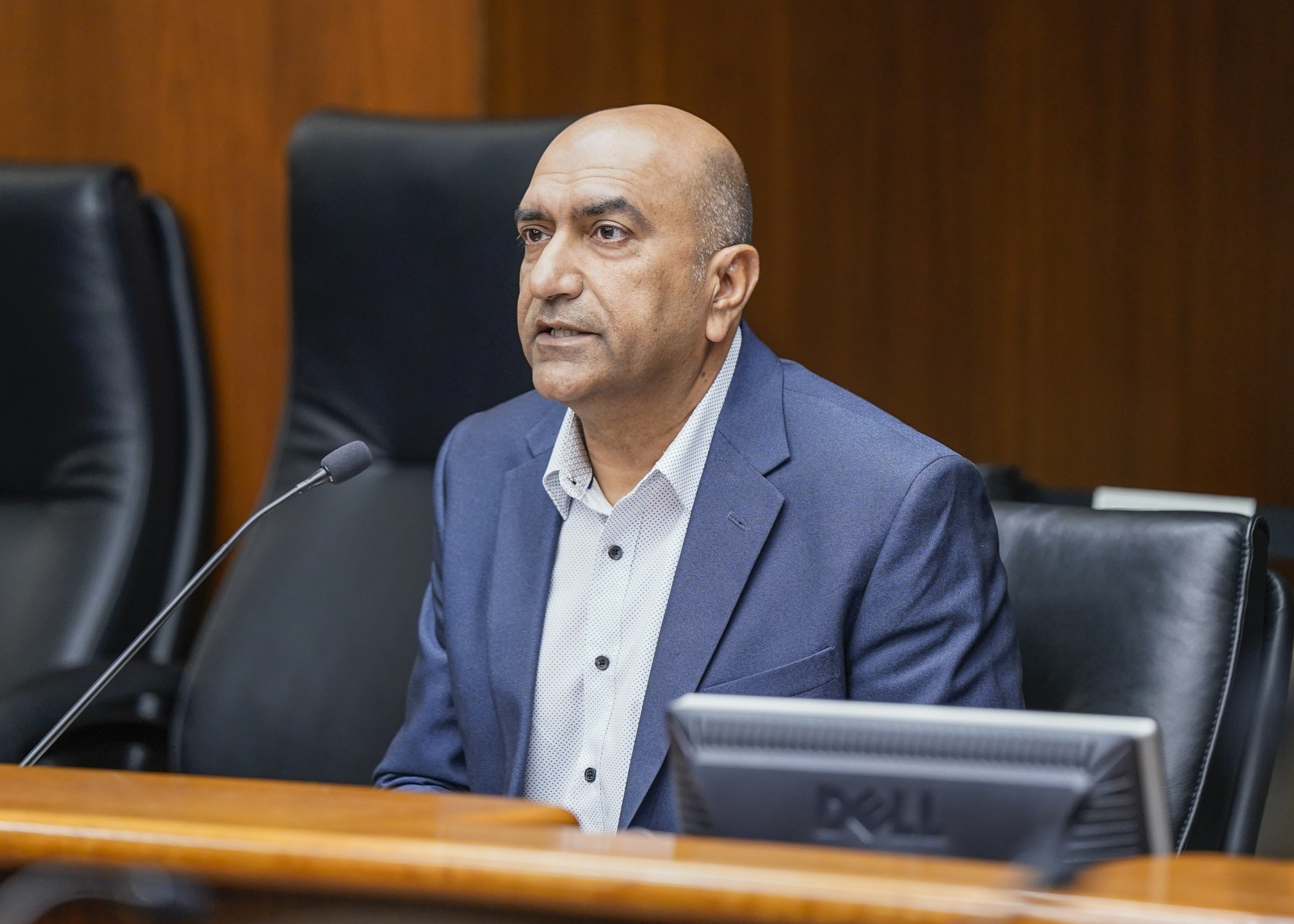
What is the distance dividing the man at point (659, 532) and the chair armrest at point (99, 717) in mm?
435

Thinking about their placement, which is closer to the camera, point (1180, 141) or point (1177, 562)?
point (1177, 562)

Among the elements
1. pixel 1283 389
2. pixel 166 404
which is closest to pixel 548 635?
pixel 166 404

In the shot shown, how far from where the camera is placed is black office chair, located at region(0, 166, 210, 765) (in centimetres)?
204

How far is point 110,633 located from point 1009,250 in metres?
2.20

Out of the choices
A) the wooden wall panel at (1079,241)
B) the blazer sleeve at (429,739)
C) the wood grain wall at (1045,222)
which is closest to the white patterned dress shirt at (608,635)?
the blazer sleeve at (429,739)

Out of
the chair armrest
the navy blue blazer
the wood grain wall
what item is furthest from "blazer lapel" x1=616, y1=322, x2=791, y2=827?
the wood grain wall

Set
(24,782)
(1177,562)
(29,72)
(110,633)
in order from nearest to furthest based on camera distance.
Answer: (24,782)
(1177,562)
(110,633)
(29,72)

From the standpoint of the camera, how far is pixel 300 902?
72cm

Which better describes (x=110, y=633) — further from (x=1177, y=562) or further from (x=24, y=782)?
(x=1177, y=562)

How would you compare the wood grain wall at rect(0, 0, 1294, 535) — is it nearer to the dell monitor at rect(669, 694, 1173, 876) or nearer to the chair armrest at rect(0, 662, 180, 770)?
the chair armrest at rect(0, 662, 180, 770)

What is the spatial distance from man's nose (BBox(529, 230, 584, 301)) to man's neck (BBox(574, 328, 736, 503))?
0.43 feet

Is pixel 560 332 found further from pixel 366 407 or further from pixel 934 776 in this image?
pixel 934 776

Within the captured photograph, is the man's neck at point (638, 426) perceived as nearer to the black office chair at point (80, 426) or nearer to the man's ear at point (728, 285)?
the man's ear at point (728, 285)

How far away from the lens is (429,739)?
1579mm
